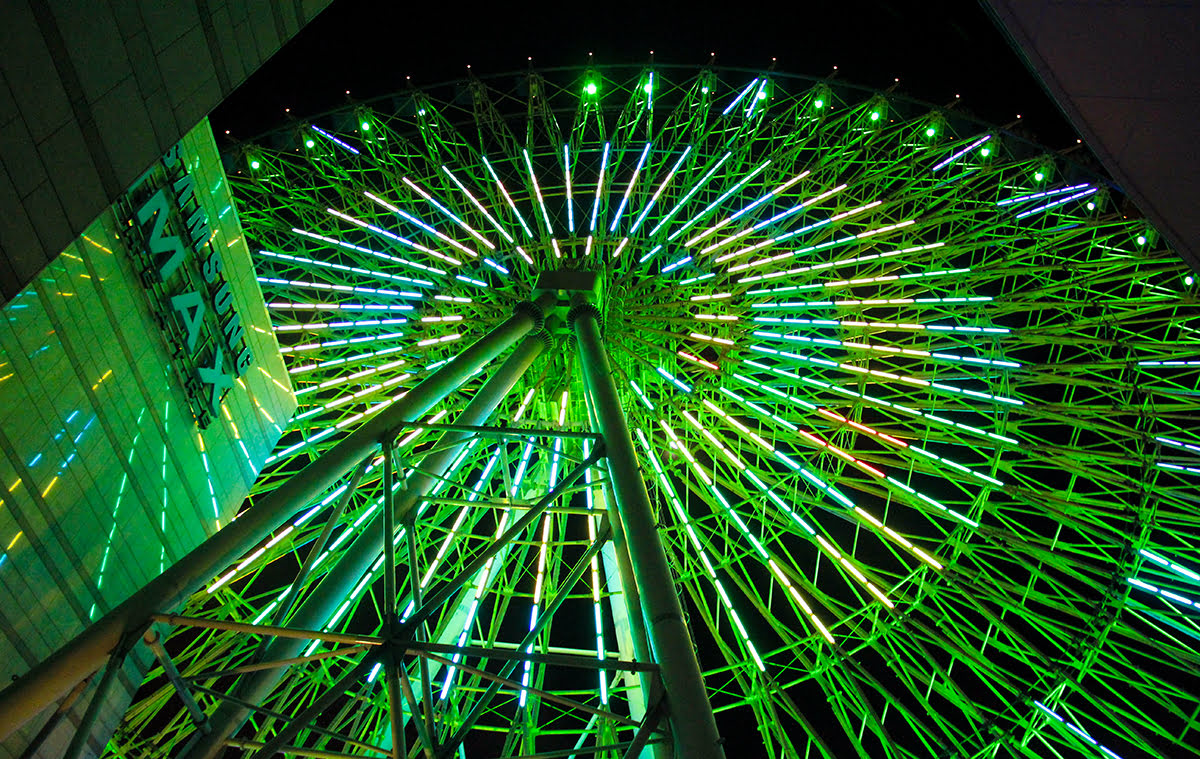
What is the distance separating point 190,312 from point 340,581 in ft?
17.3

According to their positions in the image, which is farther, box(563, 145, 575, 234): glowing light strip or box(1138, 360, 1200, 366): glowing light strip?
box(563, 145, 575, 234): glowing light strip

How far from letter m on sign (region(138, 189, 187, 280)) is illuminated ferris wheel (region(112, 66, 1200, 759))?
12.5 feet

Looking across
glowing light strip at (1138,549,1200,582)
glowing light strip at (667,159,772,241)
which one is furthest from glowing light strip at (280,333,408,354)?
glowing light strip at (1138,549,1200,582)

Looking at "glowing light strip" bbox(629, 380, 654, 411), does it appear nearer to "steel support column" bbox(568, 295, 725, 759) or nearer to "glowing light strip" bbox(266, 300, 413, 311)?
"steel support column" bbox(568, 295, 725, 759)

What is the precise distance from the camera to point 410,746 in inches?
587

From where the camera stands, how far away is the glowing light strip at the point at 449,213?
16.6m

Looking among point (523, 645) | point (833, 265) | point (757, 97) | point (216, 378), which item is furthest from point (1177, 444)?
point (216, 378)

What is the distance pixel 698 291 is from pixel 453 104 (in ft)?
26.4

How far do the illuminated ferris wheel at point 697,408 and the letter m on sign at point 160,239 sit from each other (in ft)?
12.5

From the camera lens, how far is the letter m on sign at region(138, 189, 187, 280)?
10.3 meters

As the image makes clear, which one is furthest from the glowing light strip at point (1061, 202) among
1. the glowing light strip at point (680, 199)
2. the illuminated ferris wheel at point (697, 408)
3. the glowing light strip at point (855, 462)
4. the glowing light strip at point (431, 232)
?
the glowing light strip at point (431, 232)

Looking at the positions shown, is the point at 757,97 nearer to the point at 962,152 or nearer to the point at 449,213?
the point at 962,152

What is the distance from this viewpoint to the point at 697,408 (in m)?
15.6

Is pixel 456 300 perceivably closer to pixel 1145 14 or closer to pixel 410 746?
pixel 410 746
